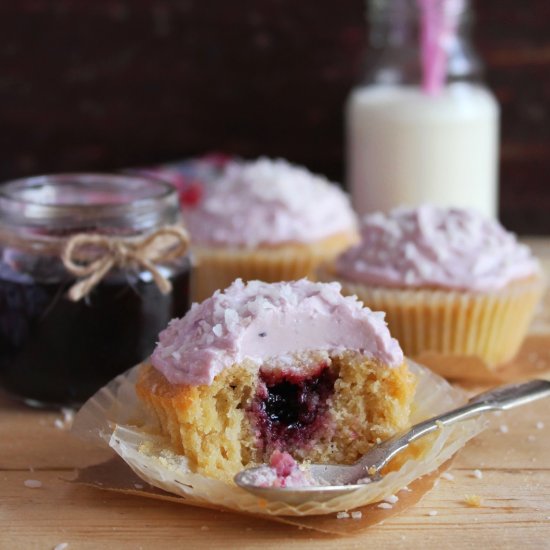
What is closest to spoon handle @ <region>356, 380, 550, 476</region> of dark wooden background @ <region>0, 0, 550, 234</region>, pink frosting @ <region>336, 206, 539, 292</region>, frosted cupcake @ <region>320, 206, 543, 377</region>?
frosted cupcake @ <region>320, 206, 543, 377</region>

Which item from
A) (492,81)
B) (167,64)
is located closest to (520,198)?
(492,81)

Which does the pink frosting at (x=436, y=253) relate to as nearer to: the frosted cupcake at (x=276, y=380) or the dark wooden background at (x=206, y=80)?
the frosted cupcake at (x=276, y=380)

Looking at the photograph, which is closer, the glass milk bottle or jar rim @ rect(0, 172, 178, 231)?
jar rim @ rect(0, 172, 178, 231)

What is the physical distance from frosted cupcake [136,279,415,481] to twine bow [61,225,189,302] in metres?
0.28

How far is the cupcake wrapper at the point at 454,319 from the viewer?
90.0 inches

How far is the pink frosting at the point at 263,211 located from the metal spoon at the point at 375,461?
3.60 ft

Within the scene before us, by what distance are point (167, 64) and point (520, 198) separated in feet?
4.95

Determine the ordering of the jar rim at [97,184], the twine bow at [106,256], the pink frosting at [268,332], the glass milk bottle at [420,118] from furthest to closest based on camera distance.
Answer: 1. the glass milk bottle at [420,118]
2. the jar rim at [97,184]
3. the twine bow at [106,256]
4. the pink frosting at [268,332]

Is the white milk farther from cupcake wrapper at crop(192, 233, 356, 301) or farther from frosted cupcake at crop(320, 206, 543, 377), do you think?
frosted cupcake at crop(320, 206, 543, 377)

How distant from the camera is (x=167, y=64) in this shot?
153 inches

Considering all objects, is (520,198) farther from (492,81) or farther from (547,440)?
(547,440)

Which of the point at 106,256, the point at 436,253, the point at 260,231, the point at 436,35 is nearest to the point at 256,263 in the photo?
the point at 260,231

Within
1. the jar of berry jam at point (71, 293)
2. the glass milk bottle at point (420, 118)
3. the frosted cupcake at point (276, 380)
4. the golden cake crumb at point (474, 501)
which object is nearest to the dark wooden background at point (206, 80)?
the glass milk bottle at point (420, 118)

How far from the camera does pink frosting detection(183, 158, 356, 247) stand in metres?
2.86
